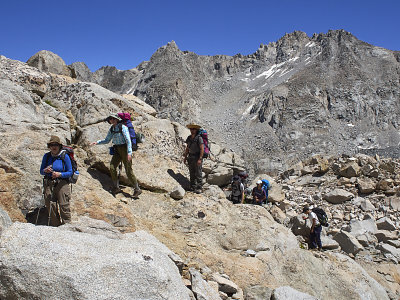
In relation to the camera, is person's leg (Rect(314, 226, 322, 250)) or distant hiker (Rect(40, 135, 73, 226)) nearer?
distant hiker (Rect(40, 135, 73, 226))

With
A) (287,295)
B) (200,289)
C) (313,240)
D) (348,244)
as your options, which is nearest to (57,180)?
(200,289)

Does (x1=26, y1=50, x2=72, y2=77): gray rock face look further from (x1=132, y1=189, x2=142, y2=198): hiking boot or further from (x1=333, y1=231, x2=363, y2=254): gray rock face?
(x1=333, y1=231, x2=363, y2=254): gray rock face

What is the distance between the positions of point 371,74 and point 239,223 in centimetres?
13141

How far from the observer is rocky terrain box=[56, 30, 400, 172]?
95062 millimetres

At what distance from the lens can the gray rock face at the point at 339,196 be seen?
18.2 metres

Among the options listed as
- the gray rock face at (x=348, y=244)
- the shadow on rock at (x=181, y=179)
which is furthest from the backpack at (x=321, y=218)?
the shadow on rock at (x=181, y=179)

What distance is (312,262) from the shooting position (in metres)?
8.99

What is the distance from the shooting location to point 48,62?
57.8ft

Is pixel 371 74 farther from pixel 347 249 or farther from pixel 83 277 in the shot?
pixel 83 277

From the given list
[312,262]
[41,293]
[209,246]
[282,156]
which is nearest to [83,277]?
[41,293]

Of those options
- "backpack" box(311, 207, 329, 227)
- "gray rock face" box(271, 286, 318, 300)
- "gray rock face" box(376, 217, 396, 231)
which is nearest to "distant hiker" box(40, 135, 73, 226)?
"gray rock face" box(271, 286, 318, 300)

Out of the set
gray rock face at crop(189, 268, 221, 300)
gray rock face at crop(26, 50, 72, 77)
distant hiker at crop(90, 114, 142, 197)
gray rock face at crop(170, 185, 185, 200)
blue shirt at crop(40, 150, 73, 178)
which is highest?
gray rock face at crop(26, 50, 72, 77)

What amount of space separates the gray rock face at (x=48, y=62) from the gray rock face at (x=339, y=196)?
18.0 meters

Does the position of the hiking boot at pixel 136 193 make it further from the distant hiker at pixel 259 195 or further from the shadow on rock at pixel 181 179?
the distant hiker at pixel 259 195
